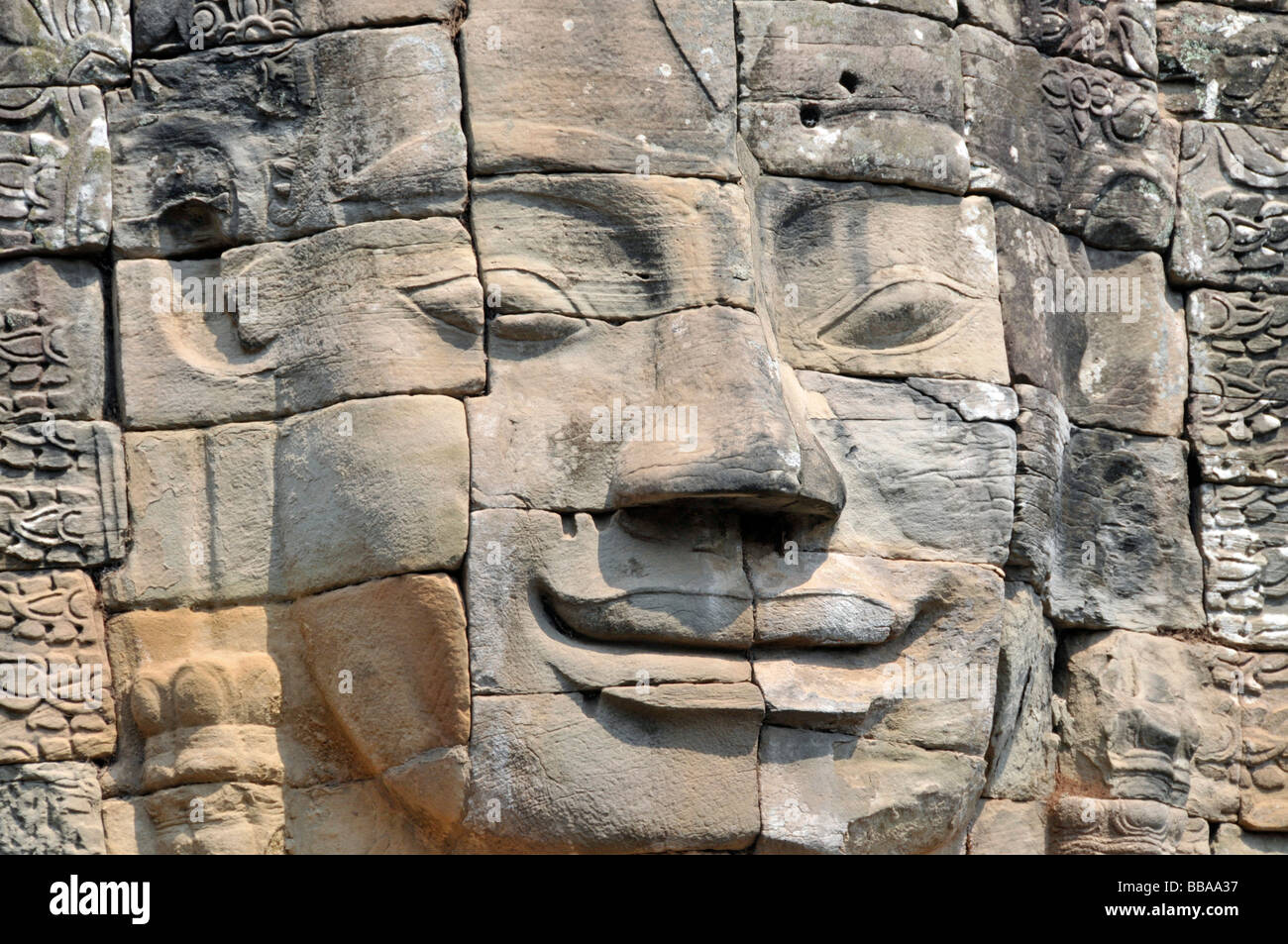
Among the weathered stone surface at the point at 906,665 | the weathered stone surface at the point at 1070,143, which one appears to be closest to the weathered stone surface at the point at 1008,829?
the weathered stone surface at the point at 906,665

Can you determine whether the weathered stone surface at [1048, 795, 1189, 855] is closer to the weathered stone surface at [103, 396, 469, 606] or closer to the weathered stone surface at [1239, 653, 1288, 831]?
the weathered stone surface at [1239, 653, 1288, 831]

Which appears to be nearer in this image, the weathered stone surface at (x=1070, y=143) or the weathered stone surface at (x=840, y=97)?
the weathered stone surface at (x=840, y=97)

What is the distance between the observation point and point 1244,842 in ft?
31.7

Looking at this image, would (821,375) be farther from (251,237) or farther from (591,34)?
(251,237)

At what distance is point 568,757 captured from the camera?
832cm

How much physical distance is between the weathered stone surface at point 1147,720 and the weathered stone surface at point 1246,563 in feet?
0.51

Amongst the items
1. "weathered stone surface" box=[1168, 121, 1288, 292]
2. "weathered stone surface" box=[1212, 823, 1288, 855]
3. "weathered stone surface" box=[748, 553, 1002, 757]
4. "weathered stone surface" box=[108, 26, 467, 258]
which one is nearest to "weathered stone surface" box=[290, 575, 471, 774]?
"weathered stone surface" box=[748, 553, 1002, 757]

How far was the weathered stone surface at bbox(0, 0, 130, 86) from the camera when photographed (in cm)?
918

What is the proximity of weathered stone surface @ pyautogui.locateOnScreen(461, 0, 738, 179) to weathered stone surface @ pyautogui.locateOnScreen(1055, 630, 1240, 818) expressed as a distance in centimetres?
243

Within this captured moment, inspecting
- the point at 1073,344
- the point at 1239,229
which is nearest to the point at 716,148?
the point at 1073,344

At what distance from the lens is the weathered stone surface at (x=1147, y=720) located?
9453 millimetres

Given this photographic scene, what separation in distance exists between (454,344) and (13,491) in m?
1.69

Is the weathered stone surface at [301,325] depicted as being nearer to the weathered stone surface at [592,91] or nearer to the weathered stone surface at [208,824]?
the weathered stone surface at [592,91]

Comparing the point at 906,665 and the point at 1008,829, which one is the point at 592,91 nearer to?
the point at 906,665
